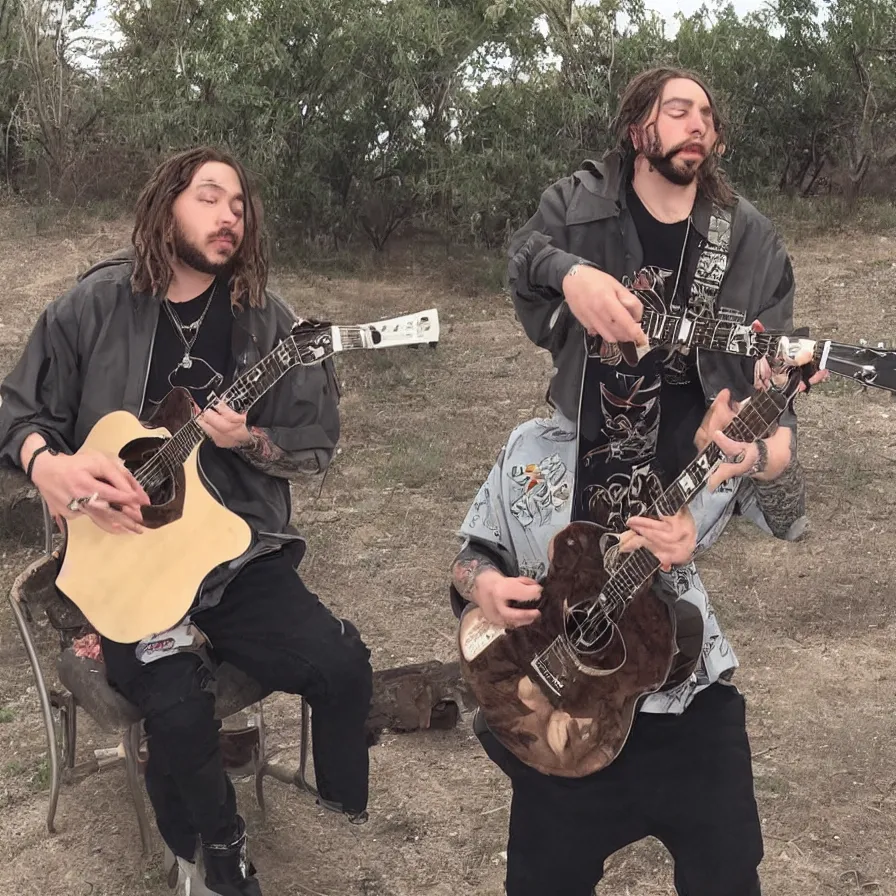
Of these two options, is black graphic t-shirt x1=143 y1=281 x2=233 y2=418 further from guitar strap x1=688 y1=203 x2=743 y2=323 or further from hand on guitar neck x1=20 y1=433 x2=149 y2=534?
guitar strap x1=688 y1=203 x2=743 y2=323

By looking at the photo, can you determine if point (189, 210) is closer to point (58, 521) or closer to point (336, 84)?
point (58, 521)

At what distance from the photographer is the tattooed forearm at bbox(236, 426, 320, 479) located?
291 cm

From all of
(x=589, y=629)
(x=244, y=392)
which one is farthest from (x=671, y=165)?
(x=244, y=392)

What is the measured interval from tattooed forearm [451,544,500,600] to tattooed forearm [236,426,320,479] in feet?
2.33

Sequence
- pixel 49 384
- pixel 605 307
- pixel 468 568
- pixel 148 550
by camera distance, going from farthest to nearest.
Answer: pixel 49 384 → pixel 148 550 → pixel 468 568 → pixel 605 307

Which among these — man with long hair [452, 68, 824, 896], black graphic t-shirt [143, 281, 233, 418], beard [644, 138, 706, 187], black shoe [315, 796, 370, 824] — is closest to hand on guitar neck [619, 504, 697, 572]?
man with long hair [452, 68, 824, 896]

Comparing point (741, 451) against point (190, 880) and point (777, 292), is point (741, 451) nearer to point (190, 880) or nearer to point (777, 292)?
point (777, 292)

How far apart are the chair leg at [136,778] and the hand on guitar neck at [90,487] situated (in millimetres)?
492

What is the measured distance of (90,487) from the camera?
2752mm

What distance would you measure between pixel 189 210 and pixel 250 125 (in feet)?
20.4

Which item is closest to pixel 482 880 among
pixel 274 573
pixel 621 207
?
pixel 274 573

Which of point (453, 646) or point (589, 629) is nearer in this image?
point (589, 629)

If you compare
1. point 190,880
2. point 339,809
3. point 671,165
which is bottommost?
point 190,880

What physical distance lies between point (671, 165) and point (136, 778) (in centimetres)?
196
